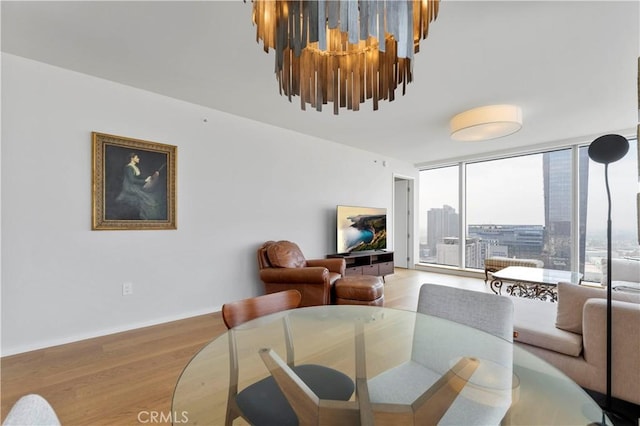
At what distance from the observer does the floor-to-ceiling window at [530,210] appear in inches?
168

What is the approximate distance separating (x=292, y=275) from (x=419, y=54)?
248cm

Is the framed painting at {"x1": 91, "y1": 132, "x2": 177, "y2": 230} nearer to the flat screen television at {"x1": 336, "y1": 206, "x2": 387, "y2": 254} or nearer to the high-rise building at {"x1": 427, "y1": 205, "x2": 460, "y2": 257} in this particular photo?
the flat screen television at {"x1": 336, "y1": 206, "x2": 387, "y2": 254}

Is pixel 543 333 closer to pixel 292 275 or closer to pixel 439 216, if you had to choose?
pixel 292 275

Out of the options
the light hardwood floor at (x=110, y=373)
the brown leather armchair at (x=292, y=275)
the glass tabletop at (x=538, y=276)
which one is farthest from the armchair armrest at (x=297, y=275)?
the glass tabletop at (x=538, y=276)

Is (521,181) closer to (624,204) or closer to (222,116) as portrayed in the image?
(624,204)

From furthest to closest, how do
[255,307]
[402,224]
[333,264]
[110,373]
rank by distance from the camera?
[402,224], [333,264], [110,373], [255,307]

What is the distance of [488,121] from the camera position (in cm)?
322

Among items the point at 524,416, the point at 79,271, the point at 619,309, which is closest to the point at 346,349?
the point at 524,416

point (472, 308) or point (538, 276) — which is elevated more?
point (472, 308)

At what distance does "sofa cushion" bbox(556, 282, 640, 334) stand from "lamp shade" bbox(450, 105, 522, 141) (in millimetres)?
2127

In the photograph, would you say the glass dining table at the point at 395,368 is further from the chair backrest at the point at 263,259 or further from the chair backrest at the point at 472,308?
the chair backrest at the point at 263,259

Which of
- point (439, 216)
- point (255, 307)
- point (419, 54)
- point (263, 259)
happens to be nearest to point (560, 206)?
point (439, 216)

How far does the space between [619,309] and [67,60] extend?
4301 millimetres

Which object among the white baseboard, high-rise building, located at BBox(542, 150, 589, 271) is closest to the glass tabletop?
high-rise building, located at BBox(542, 150, 589, 271)
